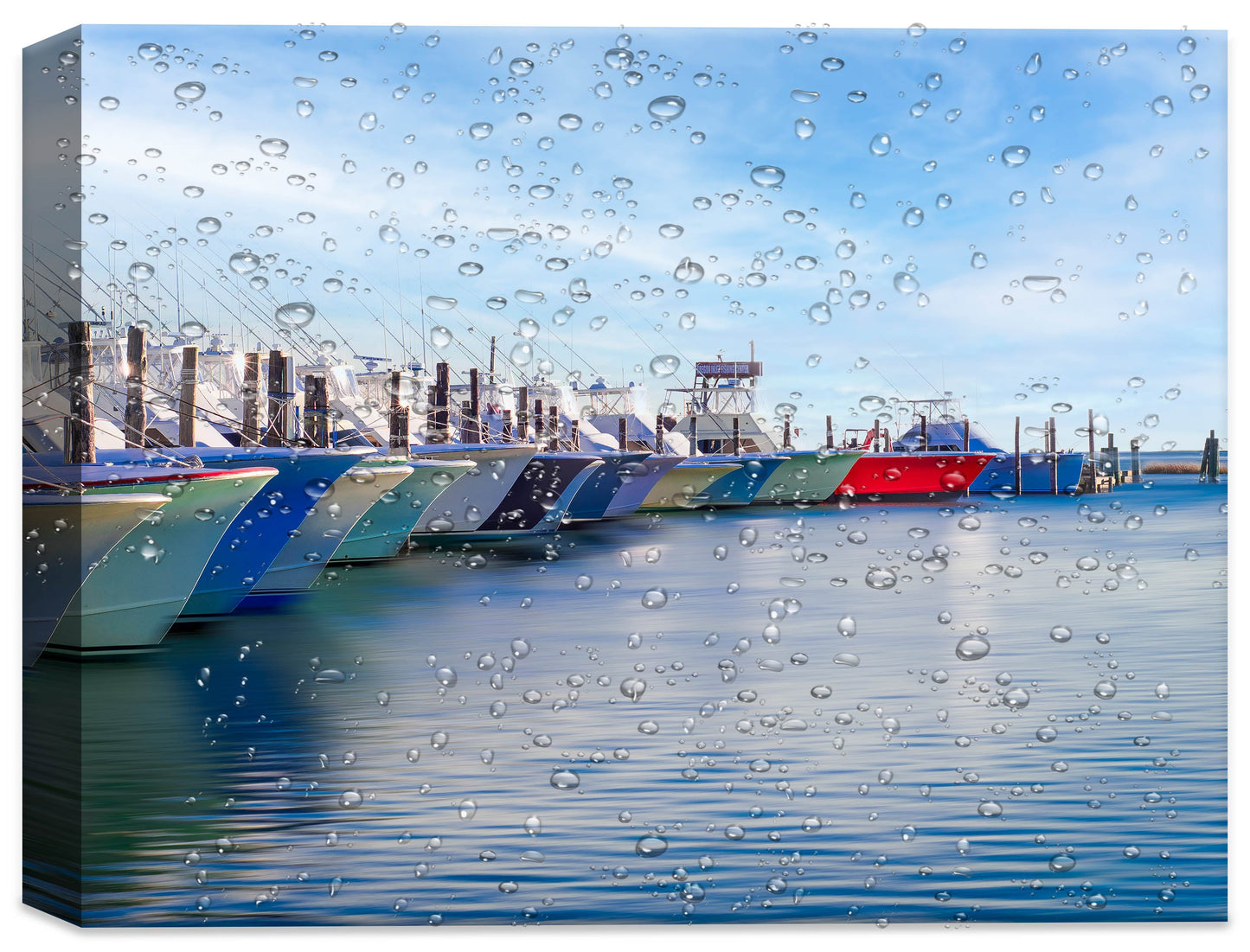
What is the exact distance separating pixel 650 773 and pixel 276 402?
6358 mm

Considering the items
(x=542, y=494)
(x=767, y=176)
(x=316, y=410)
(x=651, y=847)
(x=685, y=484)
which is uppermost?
(x=767, y=176)

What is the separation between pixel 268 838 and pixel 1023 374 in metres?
4.28

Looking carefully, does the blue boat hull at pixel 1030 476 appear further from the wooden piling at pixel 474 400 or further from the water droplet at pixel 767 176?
the water droplet at pixel 767 176

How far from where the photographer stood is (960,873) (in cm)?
461

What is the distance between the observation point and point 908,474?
24.3 meters

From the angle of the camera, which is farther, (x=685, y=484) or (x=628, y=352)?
(x=685, y=484)

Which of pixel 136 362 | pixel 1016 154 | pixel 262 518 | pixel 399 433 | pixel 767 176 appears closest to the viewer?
pixel 1016 154

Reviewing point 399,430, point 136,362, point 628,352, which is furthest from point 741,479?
point 136,362

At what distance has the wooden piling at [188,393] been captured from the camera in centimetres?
898

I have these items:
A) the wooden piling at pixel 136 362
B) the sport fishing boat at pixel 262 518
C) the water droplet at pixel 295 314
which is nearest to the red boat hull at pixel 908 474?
the sport fishing boat at pixel 262 518

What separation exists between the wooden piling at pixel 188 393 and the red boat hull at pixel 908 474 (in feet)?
34.8

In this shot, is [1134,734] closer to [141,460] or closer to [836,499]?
[141,460]

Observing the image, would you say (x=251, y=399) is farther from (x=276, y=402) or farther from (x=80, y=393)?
(x=80, y=393)

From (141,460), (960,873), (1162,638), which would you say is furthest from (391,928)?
(1162,638)
